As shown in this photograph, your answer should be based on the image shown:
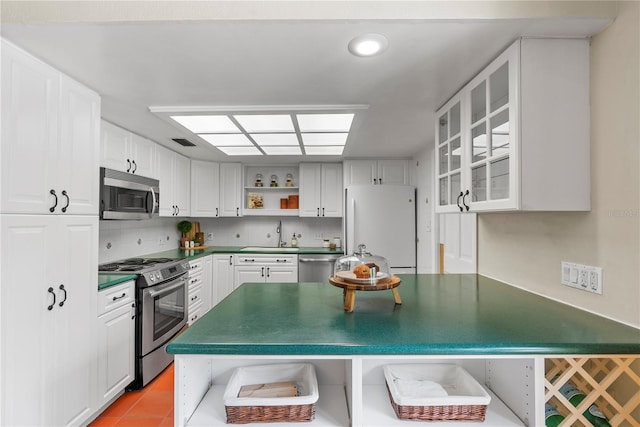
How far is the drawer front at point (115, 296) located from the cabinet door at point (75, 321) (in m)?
0.09

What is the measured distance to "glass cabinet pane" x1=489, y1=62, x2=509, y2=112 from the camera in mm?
1506

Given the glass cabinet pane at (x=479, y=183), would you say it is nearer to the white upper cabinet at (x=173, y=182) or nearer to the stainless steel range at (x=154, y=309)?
the stainless steel range at (x=154, y=309)

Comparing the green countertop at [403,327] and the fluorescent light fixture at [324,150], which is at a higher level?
the fluorescent light fixture at [324,150]

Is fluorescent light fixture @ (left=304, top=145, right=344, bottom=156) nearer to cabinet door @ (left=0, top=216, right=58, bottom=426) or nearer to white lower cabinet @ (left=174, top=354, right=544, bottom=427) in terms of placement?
cabinet door @ (left=0, top=216, right=58, bottom=426)

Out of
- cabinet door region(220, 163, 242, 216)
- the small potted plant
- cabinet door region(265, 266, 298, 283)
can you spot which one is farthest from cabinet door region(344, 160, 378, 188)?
the small potted plant

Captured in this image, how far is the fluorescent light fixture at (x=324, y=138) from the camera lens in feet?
9.93

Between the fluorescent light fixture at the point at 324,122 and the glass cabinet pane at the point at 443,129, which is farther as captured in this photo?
the fluorescent light fixture at the point at 324,122

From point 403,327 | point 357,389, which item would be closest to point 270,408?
point 357,389

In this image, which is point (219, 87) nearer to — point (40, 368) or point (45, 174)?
point (45, 174)

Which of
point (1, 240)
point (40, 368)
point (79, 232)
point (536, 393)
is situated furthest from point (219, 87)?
point (536, 393)

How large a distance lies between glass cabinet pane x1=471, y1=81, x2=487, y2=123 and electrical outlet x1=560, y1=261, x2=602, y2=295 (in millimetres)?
847

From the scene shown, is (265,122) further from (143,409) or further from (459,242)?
(143,409)

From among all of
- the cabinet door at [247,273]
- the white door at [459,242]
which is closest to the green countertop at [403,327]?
the white door at [459,242]

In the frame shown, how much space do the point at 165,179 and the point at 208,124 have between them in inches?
49.5
